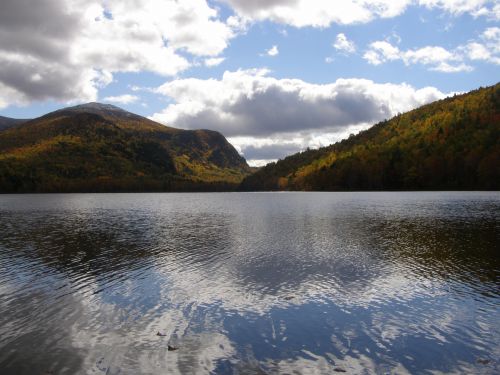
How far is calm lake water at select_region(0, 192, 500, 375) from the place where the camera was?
17.5 m

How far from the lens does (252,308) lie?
82.1ft

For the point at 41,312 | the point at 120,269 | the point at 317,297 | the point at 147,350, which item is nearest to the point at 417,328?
the point at 317,297

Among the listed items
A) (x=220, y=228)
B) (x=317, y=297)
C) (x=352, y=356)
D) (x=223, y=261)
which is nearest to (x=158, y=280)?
(x=223, y=261)

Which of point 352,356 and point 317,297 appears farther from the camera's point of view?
point 317,297

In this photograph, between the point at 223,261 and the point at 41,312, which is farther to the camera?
the point at 223,261

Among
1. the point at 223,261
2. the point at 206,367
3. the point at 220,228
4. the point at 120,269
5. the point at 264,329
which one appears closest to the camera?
the point at 206,367

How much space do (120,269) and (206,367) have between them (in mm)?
22842

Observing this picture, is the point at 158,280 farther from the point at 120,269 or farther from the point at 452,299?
the point at 452,299

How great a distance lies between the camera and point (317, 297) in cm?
2736

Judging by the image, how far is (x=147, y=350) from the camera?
18.6 m

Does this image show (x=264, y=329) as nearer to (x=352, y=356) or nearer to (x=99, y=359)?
(x=352, y=356)

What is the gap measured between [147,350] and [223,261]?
22.3 meters

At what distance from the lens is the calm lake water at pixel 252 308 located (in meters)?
17.5

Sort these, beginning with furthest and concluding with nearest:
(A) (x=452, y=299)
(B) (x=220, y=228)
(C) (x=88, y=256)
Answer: (B) (x=220, y=228), (C) (x=88, y=256), (A) (x=452, y=299)
